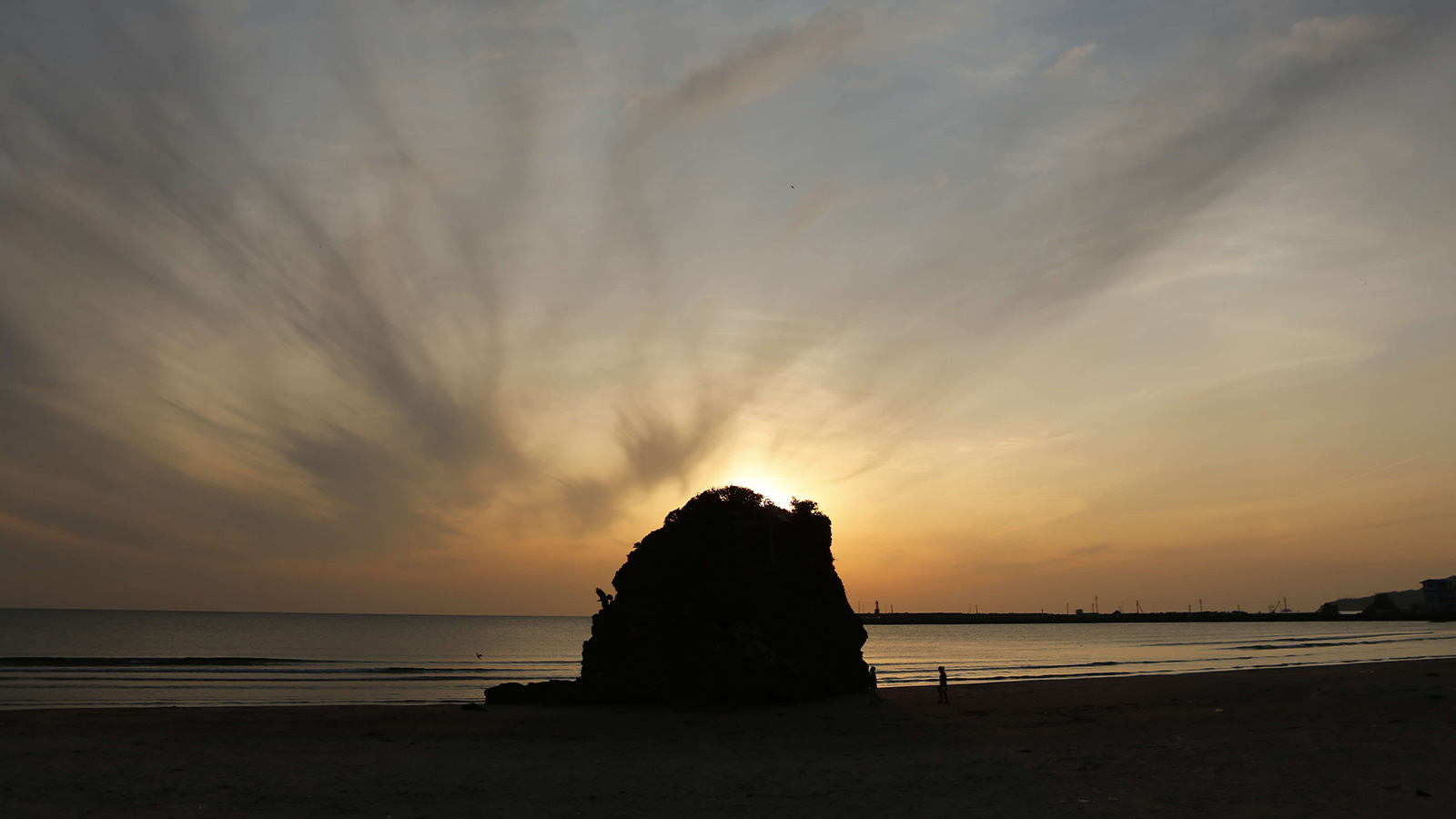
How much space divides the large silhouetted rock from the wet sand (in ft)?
7.90

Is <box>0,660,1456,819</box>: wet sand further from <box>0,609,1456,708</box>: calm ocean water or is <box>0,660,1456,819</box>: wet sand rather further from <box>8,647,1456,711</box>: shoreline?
<box>0,609,1456,708</box>: calm ocean water

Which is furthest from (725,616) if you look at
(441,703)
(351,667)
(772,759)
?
(351,667)

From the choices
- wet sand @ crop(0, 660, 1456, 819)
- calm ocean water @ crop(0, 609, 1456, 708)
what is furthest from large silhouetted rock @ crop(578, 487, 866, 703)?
calm ocean water @ crop(0, 609, 1456, 708)

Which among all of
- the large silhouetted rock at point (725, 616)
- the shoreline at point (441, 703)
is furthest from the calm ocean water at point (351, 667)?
the large silhouetted rock at point (725, 616)

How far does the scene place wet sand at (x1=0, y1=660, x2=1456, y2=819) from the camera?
16.6 metres

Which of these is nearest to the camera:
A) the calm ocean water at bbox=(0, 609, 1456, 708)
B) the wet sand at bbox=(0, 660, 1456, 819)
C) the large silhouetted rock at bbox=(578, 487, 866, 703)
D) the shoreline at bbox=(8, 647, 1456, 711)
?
the wet sand at bbox=(0, 660, 1456, 819)

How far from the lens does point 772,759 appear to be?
2292cm

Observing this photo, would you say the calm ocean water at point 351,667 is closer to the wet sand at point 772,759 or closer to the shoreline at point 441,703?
the shoreline at point 441,703

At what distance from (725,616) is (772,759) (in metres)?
15.8

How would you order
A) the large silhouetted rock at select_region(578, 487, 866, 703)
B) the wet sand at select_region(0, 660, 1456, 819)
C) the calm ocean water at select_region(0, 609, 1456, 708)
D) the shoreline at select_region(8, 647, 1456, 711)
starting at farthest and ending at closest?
1. the calm ocean water at select_region(0, 609, 1456, 708)
2. the shoreline at select_region(8, 647, 1456, 711)
3. the large silhouetted rock at select_region(578, 487, 866, 703)
4. the wet sand at select_region(0, 660, 1456, 819)

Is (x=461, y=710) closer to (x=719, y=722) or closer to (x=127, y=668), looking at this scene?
(x=719, y=722)

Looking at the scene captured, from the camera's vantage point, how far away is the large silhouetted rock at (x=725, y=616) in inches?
1454

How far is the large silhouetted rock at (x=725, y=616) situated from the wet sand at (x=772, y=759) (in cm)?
241

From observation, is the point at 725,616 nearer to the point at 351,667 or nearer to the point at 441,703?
the point at 441,703
